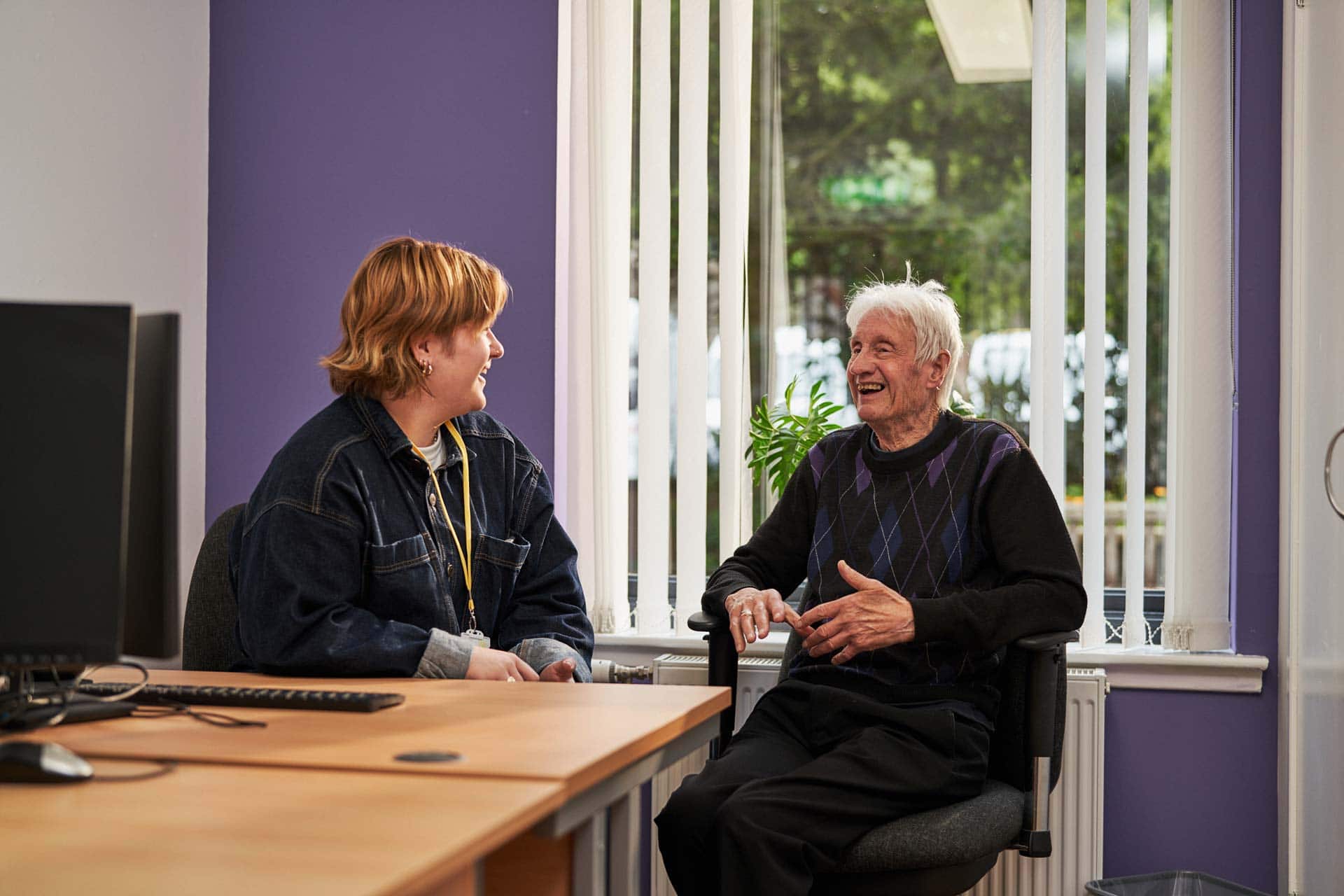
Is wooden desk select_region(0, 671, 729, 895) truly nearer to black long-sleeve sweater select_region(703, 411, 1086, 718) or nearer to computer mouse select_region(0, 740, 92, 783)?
computer mouse select_region(0, 740, 92, 783)

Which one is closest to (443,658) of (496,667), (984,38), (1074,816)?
(496,667)

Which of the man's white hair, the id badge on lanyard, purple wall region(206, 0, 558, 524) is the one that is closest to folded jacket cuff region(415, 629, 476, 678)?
the id badge on lanyard

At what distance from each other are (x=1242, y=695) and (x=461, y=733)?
209 cm

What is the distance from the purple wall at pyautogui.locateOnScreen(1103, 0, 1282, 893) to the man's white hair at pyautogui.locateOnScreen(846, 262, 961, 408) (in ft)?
2.61

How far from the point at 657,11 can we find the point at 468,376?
4.58 ft

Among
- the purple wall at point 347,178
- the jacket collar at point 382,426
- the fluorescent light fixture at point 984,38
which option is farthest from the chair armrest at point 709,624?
the fluorescent light fixture at point 984,38

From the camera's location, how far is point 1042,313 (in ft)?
9.39

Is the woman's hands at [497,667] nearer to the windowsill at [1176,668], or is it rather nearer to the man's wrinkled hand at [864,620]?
the man's wrinkled hand at [864,620]

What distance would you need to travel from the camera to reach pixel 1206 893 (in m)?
2.66

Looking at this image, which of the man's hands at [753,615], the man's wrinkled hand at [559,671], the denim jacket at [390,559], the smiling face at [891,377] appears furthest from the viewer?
the smiling face at [891,377]

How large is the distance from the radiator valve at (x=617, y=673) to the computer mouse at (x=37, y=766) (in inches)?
63.6

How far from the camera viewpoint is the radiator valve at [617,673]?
8.86 feet

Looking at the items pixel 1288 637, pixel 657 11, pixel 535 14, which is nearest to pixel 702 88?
pixel 657 11

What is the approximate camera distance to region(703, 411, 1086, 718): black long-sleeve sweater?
2.11m
